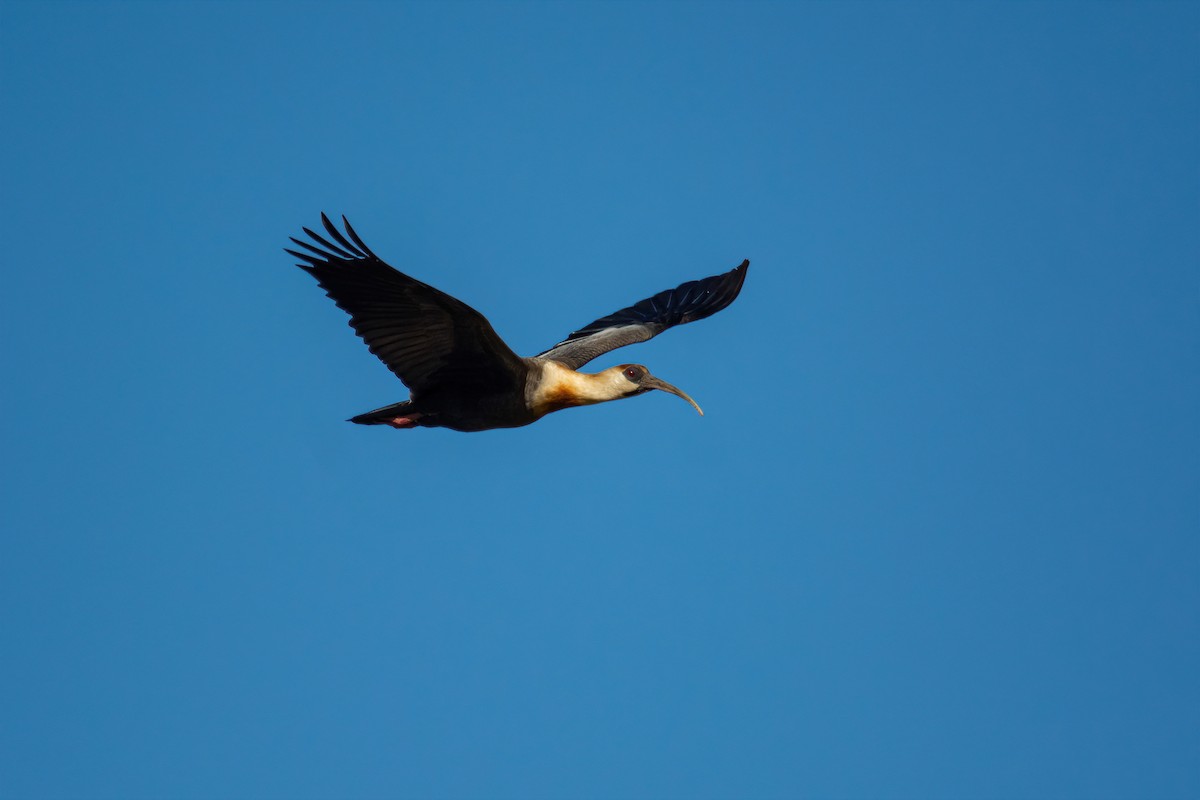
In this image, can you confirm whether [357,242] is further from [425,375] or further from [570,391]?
[570,391]

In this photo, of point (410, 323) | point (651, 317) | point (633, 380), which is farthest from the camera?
point (651, 317)

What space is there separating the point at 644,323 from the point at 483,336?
482cm

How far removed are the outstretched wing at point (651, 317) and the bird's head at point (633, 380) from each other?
5.59 feet

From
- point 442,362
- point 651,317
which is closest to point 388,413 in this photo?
point 442,362

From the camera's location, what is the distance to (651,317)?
60.8 feet

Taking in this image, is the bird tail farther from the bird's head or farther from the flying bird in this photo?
the bird's head

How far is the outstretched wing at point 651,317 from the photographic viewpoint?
17.4m

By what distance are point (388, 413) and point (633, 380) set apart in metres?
2.77

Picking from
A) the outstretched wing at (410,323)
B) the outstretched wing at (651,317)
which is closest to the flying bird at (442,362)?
the outstretched wing at (410,323)

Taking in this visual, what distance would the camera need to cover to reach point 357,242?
41.8 feet

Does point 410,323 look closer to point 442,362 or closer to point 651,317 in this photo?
point 442,362

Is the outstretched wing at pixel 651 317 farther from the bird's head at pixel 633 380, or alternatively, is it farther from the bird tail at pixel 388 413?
the bird tail at pixel 388 413

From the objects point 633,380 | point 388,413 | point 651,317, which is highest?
point 651,317

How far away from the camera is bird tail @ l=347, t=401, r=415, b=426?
574 inches
